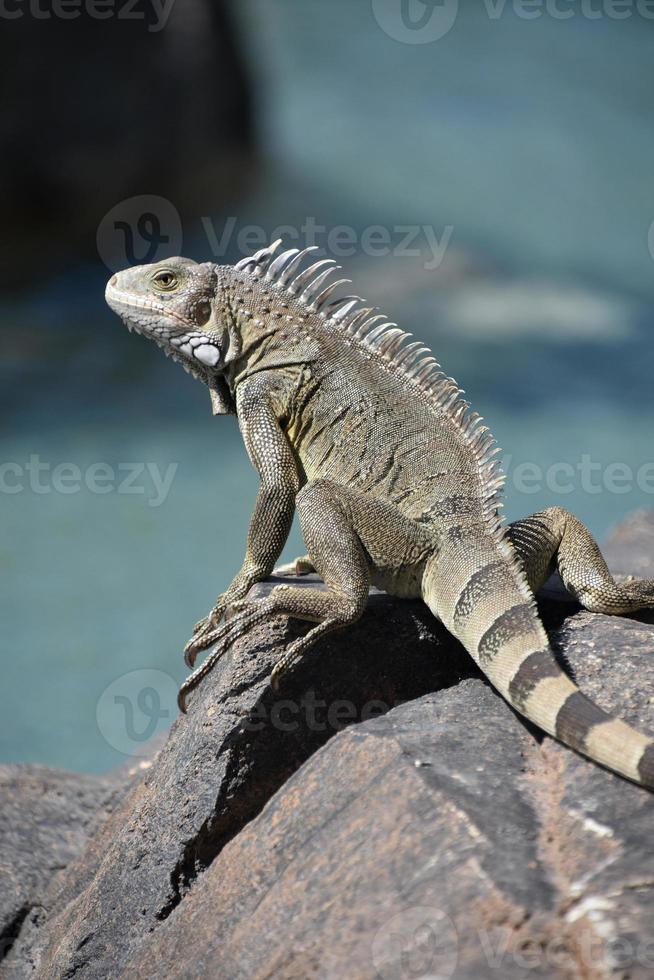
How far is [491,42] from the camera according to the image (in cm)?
1647

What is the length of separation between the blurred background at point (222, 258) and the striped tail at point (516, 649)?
368 cm

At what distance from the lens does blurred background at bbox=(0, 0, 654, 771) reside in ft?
24.7

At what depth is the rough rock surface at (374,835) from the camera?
1959 mm

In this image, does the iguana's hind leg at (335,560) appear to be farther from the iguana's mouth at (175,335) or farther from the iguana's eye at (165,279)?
the iguana's eye at (165,279)

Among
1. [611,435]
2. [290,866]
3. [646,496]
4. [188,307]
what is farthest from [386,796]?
[611,435]

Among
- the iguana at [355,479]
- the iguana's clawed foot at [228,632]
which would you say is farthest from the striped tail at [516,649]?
the iguana's clawed foot at [228,632]

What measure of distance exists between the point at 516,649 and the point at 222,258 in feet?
29.8

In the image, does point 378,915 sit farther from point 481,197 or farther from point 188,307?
point 481,197

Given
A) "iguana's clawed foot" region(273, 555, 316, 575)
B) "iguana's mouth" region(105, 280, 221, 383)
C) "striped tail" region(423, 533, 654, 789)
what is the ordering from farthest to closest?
"iguana's clawed foot" region(273, 555, 316, 575) → "iguana's mouth" region(105, 280, 221, 383) → "striped tail" region(423, 533, 654, 789)

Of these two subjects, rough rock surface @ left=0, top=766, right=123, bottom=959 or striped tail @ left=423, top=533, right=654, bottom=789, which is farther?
rough rock surface @ left=0, top=766, right=123, bottom=959

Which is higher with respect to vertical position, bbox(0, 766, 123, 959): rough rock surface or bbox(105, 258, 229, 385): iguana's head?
bbox(105, 258, 229, 385): iguana's head

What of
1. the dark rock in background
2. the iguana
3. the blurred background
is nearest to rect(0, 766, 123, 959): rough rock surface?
the iguana

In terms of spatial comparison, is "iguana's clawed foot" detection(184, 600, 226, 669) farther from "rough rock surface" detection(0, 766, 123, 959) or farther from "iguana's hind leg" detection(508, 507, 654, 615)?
"rough rock surface" detection(0, 766, 123, 959)

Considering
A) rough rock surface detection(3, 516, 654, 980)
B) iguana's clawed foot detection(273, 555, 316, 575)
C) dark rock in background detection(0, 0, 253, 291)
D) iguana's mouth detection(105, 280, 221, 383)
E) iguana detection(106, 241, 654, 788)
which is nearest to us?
rough rock surface detection(3, 516, 654, 980)
